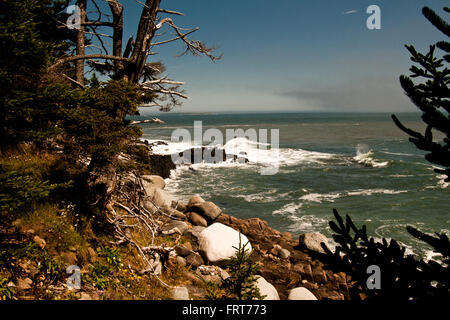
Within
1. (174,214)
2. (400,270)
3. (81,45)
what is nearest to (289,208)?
(174,214)

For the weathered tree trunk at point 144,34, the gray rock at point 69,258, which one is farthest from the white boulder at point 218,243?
the weathered tree trunk at point 144,34

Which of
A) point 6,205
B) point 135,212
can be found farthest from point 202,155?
point 6,205

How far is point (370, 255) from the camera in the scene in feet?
6.59

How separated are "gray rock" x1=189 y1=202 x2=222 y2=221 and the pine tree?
476 inches

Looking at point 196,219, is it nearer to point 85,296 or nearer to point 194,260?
point 194,260

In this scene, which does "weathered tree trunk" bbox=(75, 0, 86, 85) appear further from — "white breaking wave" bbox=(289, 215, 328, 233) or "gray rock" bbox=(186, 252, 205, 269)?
"white breaking wave" bbox=(289, 215, 328, 233)

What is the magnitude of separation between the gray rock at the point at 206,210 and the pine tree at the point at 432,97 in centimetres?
1208

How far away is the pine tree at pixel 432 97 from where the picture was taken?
1778 mm

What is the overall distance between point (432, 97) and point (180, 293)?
6.03 meters

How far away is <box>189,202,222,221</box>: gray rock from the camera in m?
13.4

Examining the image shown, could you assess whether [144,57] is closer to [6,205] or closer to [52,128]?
[52,128]

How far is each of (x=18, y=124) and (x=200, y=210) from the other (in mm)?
9881

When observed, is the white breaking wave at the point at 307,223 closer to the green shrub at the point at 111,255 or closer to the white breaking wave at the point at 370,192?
the white breaking wave at the point at 370,192

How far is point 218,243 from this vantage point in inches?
360
